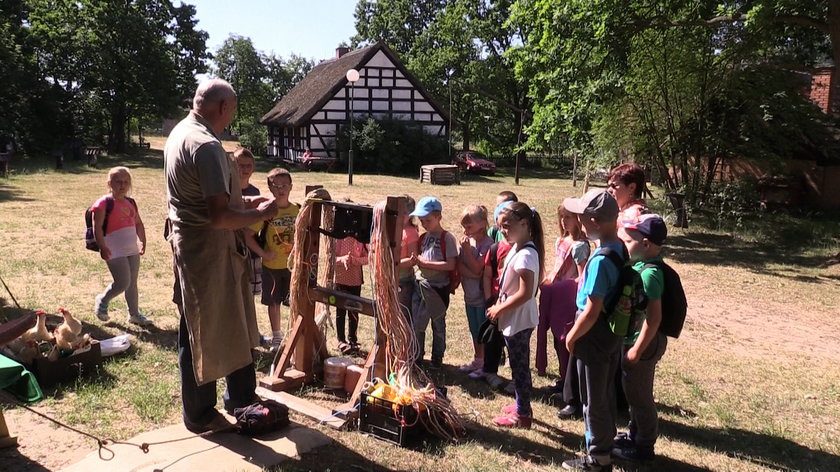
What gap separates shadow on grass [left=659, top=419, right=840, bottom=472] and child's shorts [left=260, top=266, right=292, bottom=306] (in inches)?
126

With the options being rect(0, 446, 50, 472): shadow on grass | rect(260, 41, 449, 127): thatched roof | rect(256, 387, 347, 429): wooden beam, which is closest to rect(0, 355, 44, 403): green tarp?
rect(0, 446, 50, 472): shadow on grass

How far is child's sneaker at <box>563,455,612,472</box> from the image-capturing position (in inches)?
139

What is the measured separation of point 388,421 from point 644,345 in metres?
1.58

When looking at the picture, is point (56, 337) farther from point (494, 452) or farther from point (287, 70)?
point (287, 70)

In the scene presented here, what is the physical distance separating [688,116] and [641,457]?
13.5 metres

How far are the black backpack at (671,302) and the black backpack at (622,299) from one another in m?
0.20

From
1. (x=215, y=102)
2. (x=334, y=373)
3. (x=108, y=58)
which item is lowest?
(x=334, y=373)

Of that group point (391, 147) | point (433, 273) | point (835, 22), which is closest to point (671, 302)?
point (433, 273)

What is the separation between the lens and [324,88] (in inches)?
1271

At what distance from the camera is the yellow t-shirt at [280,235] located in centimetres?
531

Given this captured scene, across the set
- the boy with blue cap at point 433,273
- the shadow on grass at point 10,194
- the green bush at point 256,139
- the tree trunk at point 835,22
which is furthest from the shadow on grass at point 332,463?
Result: the green bush at point 256,139

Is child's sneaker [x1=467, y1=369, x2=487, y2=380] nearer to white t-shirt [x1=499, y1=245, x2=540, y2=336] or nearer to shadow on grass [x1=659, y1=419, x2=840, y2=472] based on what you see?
white t-shirt [x1=499, y1=245, x2=540, y2=336]

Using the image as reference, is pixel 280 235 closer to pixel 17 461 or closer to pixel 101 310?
pixel 101 310

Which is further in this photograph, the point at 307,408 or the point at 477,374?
the point at 477,374
